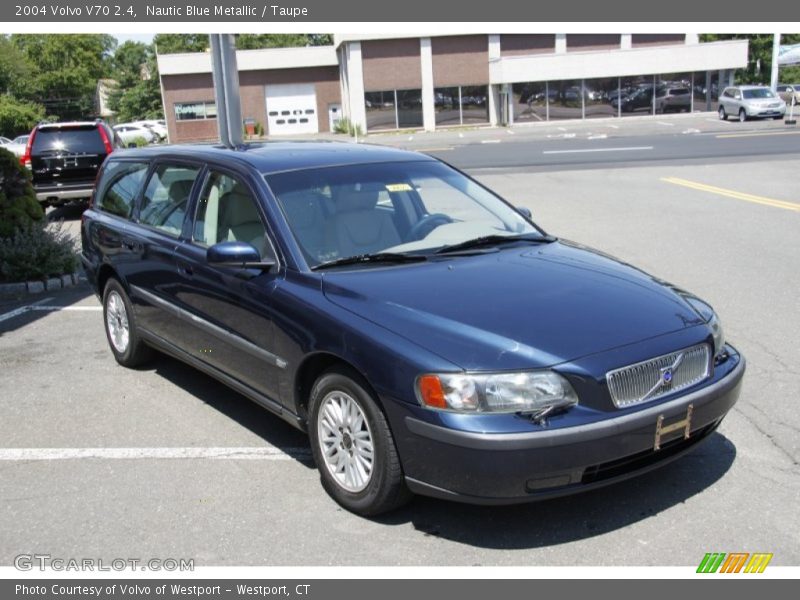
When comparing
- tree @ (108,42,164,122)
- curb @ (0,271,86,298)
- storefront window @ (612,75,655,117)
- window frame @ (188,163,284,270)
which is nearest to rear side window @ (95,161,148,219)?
window frame @ (188,163,284,270)

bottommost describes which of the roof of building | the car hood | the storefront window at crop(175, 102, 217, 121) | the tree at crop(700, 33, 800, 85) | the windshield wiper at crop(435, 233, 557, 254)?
the car hood

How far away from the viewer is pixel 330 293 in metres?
4.05

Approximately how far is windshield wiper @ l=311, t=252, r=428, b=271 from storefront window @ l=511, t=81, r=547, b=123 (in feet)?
151

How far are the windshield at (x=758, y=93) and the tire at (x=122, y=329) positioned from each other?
40094mm

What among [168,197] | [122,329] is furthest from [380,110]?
[168,197]

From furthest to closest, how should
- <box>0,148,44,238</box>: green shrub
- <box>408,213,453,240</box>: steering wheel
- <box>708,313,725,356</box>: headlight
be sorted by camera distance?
<box>0,148,44,238</box>: green shrub < <box>408,213,453,240</box>: steering wheel < <box>708,313,725,356</box>: headlight

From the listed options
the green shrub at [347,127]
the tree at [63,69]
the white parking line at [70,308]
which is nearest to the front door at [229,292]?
the white parking line at [70,308]

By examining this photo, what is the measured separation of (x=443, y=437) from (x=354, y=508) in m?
0.80

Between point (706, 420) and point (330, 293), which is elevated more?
point (330, 293)

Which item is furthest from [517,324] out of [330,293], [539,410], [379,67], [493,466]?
[379,67]

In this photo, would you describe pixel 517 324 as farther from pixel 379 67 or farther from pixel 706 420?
pixel 379 67

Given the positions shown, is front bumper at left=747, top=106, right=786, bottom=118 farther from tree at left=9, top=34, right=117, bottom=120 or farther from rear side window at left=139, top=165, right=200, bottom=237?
tree at left=9, top=34, right=117, bottom=120

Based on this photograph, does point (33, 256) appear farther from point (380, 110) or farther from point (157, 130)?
point (157, 130)

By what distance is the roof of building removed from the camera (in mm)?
4953
